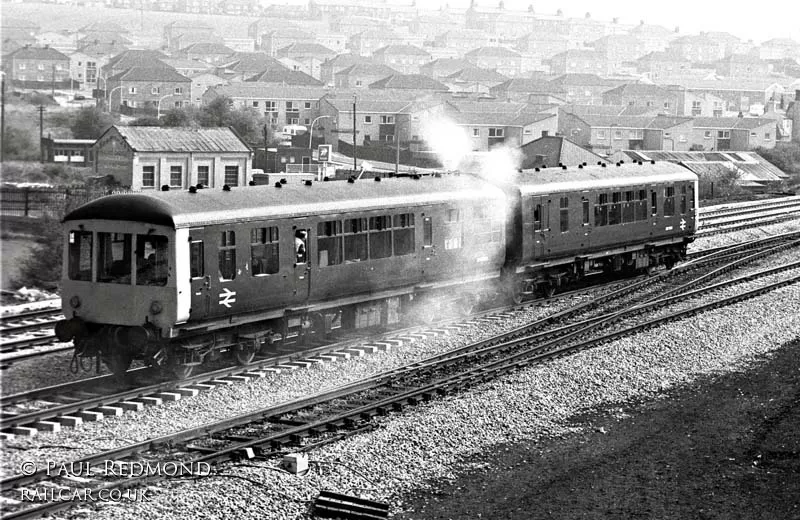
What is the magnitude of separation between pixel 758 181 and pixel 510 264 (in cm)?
5332

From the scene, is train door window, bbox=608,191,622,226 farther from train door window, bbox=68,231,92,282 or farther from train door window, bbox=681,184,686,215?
train door window, bbox=68,231,92,282

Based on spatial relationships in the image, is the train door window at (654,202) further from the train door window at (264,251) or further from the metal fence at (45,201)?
the metal fence at (45,201)

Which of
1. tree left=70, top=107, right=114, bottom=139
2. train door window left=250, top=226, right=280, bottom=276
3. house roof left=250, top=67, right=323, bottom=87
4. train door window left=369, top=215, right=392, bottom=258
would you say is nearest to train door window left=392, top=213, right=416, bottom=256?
train door window left=369, top=215, right=392, bottom=258

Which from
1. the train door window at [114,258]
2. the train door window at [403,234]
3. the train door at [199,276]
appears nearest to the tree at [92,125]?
the train door window at [403,234]

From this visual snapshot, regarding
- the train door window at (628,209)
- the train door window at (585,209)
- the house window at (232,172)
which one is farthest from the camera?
the house window at (232,172)

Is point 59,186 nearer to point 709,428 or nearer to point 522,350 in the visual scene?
point 522,350

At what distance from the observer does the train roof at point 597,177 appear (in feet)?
83.3

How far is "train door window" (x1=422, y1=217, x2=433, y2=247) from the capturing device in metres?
22.2

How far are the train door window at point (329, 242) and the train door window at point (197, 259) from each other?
282 cm

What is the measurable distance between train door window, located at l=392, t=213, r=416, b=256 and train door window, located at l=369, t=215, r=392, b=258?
18 centimetres

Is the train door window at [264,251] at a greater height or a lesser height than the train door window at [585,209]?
lesser

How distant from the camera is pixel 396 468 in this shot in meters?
13.7

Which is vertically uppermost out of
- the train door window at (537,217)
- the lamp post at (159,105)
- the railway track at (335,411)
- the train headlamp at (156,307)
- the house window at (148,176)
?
the lamp post at (159,105)

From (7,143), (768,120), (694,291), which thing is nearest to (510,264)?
(694,291)
